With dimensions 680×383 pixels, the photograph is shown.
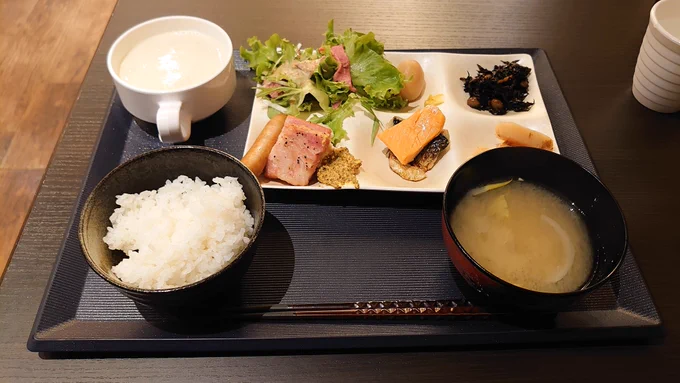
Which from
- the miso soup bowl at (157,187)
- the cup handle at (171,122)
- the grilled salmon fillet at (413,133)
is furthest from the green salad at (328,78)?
the miso soup bowl at (157,187)

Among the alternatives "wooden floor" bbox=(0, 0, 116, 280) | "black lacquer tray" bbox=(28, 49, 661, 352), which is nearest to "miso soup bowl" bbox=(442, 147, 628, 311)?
"black lacquer tray" bbox=(28, 49, 661, 352)

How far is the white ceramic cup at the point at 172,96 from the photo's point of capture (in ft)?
5.78

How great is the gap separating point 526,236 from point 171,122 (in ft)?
4.21

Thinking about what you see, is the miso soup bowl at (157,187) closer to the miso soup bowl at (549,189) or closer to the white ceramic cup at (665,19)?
the miso soup bowl at (549,189)

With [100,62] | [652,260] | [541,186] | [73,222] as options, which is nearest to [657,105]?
[652,260]

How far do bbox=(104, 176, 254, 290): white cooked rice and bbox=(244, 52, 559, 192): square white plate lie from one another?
0.27 meters

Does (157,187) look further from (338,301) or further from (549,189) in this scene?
(549,189)

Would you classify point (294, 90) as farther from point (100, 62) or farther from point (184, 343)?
point (184, 343)

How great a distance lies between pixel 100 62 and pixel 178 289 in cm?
158

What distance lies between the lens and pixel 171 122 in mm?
1745

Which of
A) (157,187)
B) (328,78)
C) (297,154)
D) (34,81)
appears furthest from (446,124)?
(34,81)

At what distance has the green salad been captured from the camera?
2076 mm

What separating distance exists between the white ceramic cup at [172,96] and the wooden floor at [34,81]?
1.85 ft

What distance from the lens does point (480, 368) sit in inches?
54.3
